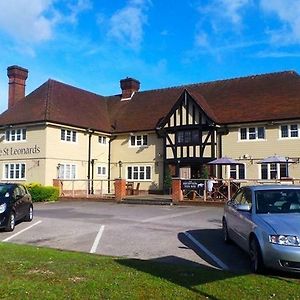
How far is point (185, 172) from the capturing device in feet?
101

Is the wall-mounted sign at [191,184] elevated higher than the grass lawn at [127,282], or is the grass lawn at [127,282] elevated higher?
the wall-mounted sign at [191,184]

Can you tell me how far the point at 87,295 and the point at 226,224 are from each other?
19.6 ft

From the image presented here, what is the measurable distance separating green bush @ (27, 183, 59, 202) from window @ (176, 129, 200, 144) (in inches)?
383

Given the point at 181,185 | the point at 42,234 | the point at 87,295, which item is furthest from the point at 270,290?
the point at 181,185

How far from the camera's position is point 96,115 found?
1417 inches

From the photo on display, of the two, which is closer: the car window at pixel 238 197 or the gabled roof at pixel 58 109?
the car window at pixel 238 197

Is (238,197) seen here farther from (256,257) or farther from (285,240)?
(285,240)

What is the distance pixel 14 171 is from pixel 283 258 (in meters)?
28.3

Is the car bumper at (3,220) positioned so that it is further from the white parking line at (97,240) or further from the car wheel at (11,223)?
the white parking line at (97,240)

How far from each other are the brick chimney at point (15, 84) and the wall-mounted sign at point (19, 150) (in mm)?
4571

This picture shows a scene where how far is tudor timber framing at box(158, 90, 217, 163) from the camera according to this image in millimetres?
30141

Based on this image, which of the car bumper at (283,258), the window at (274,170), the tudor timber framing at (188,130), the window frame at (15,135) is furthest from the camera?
the window frame at (15,135)

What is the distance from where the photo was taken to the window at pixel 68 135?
31.8 m

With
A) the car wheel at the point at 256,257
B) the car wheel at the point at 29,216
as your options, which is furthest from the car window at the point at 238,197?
the car wheel at the point at 29,216
